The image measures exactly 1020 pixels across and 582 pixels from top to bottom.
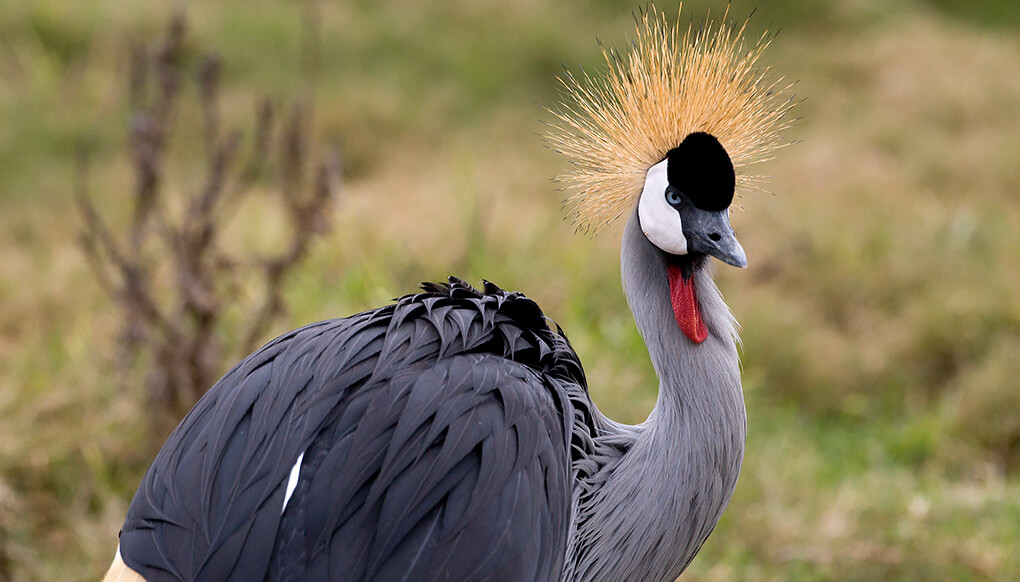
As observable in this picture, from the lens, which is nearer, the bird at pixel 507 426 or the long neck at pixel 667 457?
the bird at pixel 507 426

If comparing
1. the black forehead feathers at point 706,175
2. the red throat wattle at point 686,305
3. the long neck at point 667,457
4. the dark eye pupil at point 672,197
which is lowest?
the long neck at point 667,457

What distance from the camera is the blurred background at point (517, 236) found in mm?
2596

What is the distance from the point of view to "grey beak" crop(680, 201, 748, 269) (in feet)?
5.04

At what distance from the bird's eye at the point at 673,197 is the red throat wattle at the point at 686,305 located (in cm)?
12

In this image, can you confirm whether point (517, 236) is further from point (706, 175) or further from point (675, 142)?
point (706, 175)

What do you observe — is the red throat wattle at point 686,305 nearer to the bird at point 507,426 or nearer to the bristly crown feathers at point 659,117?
the bird at point 507,426

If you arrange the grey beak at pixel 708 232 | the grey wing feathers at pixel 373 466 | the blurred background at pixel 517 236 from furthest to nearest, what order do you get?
the blurred background at pixel 517 236 < the grey beak at pixel 708 232 < the grey wing feathers at pixel 373 466

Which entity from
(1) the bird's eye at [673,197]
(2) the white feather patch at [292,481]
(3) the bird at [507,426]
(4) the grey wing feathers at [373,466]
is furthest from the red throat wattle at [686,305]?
(2) the white feather patch at [292,481]

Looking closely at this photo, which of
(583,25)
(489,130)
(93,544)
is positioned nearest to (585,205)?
(93,544)

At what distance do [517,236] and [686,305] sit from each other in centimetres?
217

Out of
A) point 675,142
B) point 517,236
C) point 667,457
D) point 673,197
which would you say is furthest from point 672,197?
point 517,236

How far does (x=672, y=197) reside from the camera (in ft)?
5.20

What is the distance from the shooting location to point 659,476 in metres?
1.59

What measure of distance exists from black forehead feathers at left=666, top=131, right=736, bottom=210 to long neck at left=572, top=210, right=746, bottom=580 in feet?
0.40
